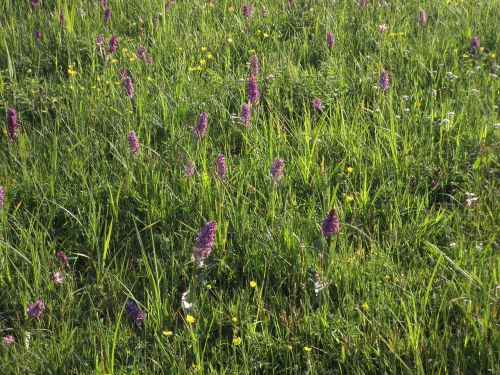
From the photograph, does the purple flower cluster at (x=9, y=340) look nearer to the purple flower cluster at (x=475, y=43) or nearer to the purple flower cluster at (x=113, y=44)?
the purple flower cluster at (x=113, y=44)

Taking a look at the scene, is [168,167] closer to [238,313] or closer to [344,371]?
[238,313]

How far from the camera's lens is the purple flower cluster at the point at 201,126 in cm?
299

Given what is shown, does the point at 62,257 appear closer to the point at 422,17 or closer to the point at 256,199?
the point at 256,199

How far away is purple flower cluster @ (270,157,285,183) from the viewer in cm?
270

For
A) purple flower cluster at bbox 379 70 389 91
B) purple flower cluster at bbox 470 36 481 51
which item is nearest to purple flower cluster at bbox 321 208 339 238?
purple flower cluster at bbox 379 70 389 91

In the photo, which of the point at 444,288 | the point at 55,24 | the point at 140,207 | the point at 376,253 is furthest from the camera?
the point at 55,24

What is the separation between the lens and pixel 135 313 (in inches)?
90.0

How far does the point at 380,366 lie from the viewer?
2100 mm

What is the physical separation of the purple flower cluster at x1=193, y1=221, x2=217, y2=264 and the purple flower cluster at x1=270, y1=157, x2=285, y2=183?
17.6 inches

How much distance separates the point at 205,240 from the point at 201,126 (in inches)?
30.6

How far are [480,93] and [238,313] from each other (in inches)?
79.2

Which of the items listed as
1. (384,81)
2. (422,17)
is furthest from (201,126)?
(422,17)

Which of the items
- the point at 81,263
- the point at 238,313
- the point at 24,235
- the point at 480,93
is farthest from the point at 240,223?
the point at 480,93

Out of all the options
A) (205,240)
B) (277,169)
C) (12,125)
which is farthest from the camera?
(12,125)
